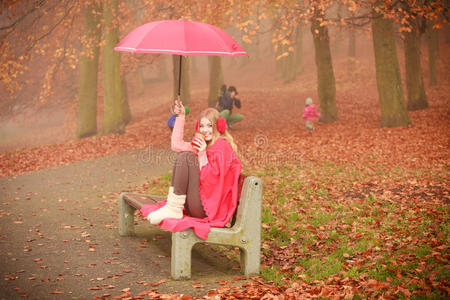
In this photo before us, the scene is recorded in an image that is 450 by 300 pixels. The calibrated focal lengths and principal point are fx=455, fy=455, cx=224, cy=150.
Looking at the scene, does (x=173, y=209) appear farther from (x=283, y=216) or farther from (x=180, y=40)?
(x=283, y=216)

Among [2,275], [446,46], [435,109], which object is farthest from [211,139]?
[446,46]

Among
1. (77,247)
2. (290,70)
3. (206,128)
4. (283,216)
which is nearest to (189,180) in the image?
(206,128)

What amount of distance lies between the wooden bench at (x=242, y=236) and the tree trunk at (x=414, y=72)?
1386cm

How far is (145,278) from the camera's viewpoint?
16.2 feet

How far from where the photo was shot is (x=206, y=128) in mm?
5242

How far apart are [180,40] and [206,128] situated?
3.87ft

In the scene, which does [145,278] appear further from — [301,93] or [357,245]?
[301,93]

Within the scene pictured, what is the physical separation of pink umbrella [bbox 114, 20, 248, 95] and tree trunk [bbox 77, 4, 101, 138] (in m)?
12.0

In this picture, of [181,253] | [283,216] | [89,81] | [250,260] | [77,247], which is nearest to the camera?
[181,253]

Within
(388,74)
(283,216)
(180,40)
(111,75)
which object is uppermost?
(111,75)

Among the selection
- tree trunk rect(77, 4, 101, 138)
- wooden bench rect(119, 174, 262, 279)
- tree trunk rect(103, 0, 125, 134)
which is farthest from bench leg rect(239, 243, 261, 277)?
tree trunk rect(77, 4, 101, 138)

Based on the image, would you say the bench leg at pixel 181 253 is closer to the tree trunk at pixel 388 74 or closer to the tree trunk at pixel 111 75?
the tree trunk at pixel 388 74

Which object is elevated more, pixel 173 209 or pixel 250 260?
pixel 173 209

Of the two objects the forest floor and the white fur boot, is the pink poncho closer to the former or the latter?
the white fur boot
